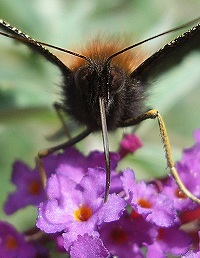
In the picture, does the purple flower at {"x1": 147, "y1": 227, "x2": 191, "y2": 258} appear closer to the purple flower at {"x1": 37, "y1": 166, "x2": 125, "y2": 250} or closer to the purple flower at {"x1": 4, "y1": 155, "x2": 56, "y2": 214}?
the purple flower at {"x1": 37, "y1": 166, "x2": 125, "y2": 250}

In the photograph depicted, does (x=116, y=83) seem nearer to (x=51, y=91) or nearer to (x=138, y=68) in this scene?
(x=138, y=68)

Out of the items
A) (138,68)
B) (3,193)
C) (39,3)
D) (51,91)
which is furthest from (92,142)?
(138,68)

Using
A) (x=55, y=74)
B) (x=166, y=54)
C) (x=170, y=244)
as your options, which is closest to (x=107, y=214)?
(x=170, y=244)

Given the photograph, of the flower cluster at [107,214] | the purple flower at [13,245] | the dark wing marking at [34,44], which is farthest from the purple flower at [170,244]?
the dark wing marking at [34,44]

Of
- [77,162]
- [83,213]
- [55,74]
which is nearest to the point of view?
[83,213]

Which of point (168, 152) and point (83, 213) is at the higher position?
point (168, 152)

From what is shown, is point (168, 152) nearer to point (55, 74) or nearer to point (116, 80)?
point (116, 80)
